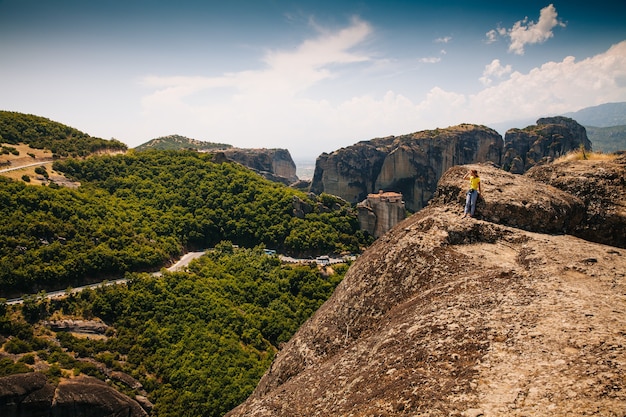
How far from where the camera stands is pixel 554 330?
5992 mm

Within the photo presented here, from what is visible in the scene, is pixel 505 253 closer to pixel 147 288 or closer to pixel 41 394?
pixel 41 394

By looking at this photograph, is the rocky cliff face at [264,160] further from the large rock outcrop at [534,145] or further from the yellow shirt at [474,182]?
the yellow shirt at [474,182]

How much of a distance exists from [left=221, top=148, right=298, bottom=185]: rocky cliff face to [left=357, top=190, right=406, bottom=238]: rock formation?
63039 millimetres

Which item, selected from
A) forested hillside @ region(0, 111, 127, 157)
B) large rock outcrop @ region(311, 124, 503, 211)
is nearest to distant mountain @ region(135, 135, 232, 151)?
large rock outcrop @ region(311, 124, 503, 211)

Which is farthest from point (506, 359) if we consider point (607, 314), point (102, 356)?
point (102, 356)

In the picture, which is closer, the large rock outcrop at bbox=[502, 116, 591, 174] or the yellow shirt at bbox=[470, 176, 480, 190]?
the yellow shirt at bbox=[470, 176, 480, 190]

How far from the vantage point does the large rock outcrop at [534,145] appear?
109m

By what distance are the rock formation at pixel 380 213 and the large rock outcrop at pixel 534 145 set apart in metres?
51.3

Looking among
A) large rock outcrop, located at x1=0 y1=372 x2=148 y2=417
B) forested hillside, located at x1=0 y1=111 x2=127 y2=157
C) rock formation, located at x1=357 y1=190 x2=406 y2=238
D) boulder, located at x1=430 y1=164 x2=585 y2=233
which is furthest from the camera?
rock formation, located at x1=357 y1=190 x2=406 y2=238

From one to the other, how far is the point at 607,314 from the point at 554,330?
1.02 m

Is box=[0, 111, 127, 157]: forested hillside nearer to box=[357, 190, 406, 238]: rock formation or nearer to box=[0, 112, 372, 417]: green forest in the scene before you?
box=[0, 112, 372, 417]: green forest

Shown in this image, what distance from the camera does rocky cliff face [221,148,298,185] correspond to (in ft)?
460

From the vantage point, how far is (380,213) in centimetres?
7775

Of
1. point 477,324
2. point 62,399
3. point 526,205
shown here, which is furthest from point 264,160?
point 477,324
